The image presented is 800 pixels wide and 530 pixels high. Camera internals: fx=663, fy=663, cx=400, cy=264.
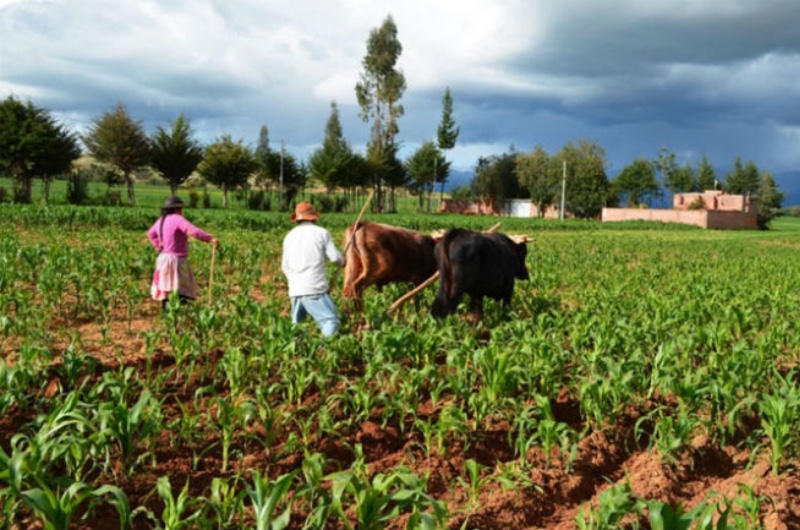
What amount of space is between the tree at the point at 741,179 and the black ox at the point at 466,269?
10442cm

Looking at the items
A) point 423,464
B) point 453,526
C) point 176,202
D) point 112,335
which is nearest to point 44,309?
point 112,335

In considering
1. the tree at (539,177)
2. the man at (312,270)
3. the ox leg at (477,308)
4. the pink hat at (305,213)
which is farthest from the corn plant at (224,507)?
the tree at (539,177)

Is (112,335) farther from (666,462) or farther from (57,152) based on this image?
(57,152)

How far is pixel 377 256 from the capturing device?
31.6 ft

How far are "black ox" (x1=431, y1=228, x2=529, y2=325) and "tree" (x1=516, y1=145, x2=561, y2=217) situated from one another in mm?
67008

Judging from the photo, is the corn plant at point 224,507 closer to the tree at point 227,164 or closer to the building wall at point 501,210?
the tree at point 227,164

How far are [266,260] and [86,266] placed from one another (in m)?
5.21

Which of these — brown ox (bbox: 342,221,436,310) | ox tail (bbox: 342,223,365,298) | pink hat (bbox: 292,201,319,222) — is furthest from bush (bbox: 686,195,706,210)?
pink hat (bbox: 292,201,319,222)

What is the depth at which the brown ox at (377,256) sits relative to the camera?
9547mm

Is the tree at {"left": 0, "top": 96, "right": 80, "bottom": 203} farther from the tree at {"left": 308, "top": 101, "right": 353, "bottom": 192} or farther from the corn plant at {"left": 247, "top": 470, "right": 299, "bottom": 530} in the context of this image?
the corn plant at {"left": 247, "top": 470, "right": 299, "bottom": 530}

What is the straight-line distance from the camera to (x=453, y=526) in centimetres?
394

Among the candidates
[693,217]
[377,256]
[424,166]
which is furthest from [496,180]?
[377,256]

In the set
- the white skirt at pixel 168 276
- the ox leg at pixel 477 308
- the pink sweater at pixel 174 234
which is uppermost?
the pink sweater at pixel 174 234

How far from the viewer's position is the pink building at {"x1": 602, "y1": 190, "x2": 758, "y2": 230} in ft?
200
